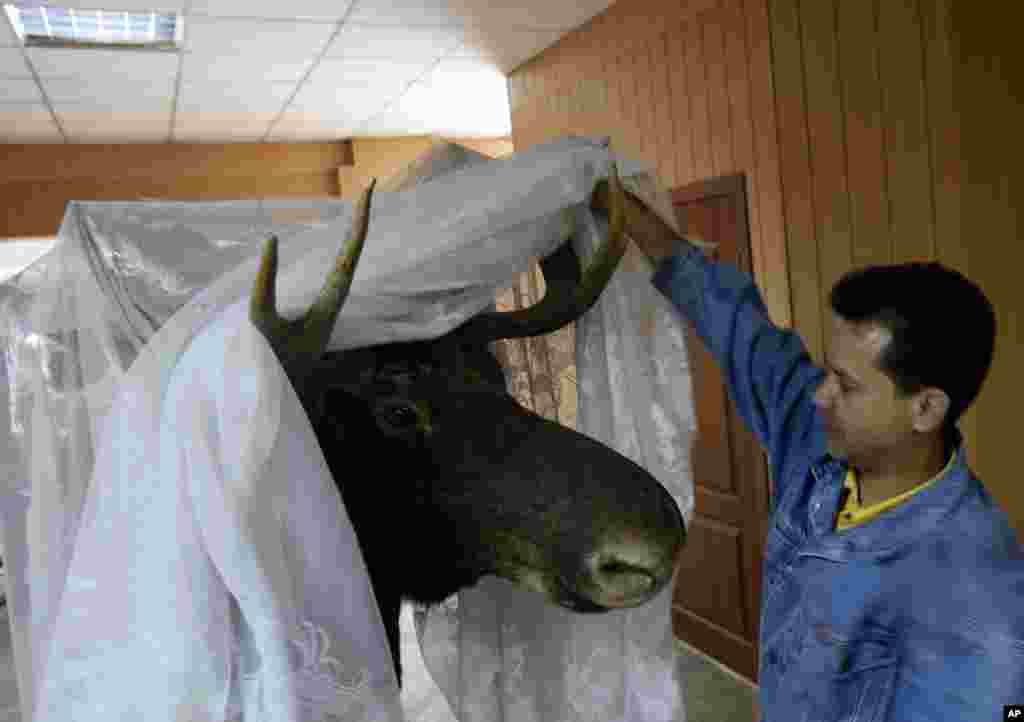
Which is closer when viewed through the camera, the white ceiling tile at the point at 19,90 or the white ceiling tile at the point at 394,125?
the white ceiling tile at the point at 19,90

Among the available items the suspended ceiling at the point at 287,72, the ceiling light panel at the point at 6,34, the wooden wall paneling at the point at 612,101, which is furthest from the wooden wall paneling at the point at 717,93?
the ceiling light panel at the point at 6,34

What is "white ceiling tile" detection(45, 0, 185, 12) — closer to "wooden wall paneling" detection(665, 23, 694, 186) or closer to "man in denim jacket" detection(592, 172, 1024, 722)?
"wooden wall paneling" detection(665, 23, 694, 186)

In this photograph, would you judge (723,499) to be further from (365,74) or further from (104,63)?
(104,63)

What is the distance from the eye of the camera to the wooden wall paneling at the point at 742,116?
3023mm

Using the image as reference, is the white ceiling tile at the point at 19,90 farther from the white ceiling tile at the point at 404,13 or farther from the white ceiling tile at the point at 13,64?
the white ceiling tile at the point at 404,13

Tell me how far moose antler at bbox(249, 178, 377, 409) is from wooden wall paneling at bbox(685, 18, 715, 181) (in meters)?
2.41

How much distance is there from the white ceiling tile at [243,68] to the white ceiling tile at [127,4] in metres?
0.67

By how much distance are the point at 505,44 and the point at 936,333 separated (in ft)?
11.4

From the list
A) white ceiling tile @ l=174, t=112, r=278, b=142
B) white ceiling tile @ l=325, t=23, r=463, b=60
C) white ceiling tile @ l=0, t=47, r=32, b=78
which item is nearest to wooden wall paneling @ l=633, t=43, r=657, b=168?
white ceiling tile @ l=325, t=23, r=463, b=60

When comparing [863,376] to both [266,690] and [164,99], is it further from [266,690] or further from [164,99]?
[164,99]

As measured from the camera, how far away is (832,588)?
116cm

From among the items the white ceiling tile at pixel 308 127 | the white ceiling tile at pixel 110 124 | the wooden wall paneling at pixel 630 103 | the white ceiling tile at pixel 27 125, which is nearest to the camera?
the wooden wall paneling at pixel 630 103

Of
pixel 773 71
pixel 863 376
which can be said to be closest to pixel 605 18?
pixel 773 71

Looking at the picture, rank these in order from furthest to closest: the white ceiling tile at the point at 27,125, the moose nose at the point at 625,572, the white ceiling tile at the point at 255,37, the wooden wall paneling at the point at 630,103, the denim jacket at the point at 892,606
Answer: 1. the white ceiling tile at the point at 27,125
2. the white ceiling tile at the point at 255,37
3. the wooden wall paneling at the point at 630,103
4. the moose nose at the point at 625,572
5. the denim jacket at the point at 892,606
